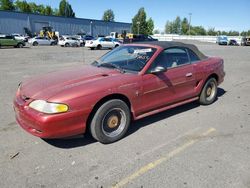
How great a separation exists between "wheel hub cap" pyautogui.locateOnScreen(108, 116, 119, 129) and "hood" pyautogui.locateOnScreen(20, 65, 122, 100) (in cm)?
67

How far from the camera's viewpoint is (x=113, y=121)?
12.2 feet

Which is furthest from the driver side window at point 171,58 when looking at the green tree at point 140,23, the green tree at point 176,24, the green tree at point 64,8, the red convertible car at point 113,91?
the green tree at point 176,24

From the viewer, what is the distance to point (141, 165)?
10.0 ft

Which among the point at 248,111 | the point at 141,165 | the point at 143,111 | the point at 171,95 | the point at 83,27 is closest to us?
the point at 141,165

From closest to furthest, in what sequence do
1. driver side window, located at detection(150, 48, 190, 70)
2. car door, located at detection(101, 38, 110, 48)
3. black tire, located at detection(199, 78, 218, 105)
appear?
driver side window, located at detection(150, 48, 190, 70) < black tire, located at detection(199, 78, 218, 105) < car door, located at detection(101, 38, 110, 48)

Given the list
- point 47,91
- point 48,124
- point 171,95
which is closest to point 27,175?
point 48,124

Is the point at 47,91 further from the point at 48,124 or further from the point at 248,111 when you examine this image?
the point at 248,111

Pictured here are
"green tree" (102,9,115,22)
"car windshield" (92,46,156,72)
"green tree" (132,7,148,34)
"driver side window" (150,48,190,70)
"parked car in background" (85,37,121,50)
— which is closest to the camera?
"car windshield" (92,46,156,72)

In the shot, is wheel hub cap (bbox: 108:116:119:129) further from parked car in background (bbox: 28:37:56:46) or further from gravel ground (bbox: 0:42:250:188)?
parked car in background (bbox: 28:37:56:46)

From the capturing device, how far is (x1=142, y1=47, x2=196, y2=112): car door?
4031 millimetres

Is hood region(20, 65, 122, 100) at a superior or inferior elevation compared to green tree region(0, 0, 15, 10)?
inferior

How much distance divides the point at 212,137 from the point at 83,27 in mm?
59913

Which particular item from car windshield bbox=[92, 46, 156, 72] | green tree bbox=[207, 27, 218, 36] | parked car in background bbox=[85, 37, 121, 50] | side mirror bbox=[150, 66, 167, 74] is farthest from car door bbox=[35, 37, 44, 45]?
green tree bbox=[207, 27, 218, 36]

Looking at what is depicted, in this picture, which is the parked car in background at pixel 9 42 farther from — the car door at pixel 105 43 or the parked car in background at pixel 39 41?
the car door at pixel 105 43
